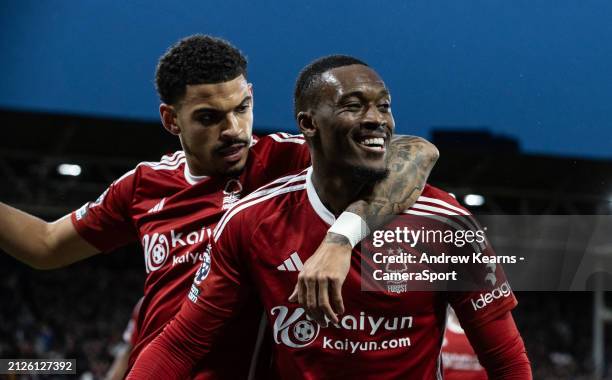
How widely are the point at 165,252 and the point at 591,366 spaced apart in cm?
1522

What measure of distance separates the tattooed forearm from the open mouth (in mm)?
129

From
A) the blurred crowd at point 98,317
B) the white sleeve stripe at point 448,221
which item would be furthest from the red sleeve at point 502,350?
the blurred crowd at point 98,317

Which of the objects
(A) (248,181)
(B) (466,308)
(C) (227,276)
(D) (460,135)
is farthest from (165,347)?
(D) (460,135)

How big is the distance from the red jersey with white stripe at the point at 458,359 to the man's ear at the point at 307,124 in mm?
1701

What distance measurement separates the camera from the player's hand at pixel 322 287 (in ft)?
6.53

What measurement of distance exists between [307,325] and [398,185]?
46cm

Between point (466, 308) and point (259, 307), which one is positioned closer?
point (466, 308)

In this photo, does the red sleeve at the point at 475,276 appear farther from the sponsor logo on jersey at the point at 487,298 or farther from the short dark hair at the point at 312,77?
the short dark hair at the point at 312,77

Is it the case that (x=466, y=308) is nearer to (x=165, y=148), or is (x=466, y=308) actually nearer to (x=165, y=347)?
(x=165, y=347)

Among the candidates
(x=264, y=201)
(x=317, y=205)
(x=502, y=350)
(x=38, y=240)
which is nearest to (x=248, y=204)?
(x=264, y=201)

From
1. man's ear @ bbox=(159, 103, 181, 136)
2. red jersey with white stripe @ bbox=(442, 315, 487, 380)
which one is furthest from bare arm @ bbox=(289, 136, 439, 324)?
red jersey with white stripe @ bbox=(442, 315, 487, 380)

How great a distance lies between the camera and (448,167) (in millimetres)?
11742

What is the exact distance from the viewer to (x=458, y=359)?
4121 millimetres

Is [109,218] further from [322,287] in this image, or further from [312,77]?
[322,287]
